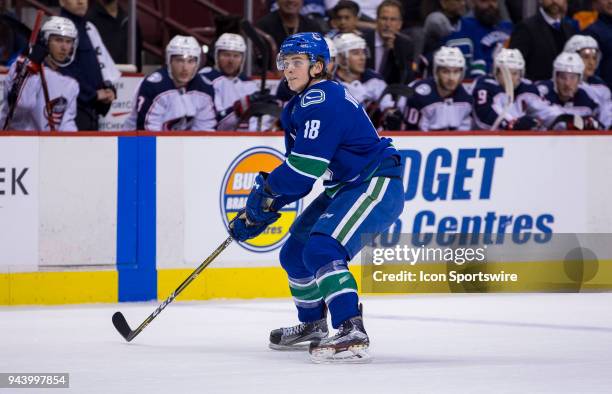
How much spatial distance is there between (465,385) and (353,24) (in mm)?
5508

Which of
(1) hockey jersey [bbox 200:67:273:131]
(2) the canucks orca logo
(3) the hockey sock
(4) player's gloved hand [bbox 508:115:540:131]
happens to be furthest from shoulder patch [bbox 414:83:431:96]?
(3) the hockey sock

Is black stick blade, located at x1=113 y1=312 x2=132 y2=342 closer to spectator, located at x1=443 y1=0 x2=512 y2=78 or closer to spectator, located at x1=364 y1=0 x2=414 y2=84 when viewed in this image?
spectator, located at x1=364 y1=0 x2=414 y2=84

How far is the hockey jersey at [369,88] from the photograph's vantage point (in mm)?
9727

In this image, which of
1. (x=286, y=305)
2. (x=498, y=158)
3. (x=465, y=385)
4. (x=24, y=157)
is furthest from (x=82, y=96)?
(x=465, y=385)

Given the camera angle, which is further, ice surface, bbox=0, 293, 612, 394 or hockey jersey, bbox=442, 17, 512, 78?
hockey jersey, bbox=442, 17, 512, 78

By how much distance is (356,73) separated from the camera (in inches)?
384

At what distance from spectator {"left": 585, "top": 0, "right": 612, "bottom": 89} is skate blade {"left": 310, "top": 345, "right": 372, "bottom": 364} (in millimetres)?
5995

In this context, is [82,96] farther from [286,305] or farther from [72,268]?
[286,305]

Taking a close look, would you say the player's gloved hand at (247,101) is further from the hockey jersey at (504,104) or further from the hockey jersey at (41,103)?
the hockey jersey at (504,104)

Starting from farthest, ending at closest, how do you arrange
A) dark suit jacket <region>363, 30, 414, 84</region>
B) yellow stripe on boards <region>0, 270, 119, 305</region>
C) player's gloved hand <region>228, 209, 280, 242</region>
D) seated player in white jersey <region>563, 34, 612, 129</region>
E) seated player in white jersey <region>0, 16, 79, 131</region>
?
seated player in white jersey <region>563, 34, 612, 129</region>
dark suit jacket <region>363, 30, 414, 84</region>
seated player in white jersey <region>0, 16, 79, 131</region>
yellow stripe on boards <region>0, 270, 119, 305</region>
player's gloved hand <region>228, 209, 280, 242</region>

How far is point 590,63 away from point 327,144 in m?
5.61

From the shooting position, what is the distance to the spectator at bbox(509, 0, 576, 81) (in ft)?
35.5

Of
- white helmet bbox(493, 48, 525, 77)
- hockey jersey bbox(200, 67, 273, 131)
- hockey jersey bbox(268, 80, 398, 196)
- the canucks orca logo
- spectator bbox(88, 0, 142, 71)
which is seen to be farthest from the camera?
white helmet bbox(493, 48, 525, 77)

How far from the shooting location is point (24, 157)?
25.9 feet
